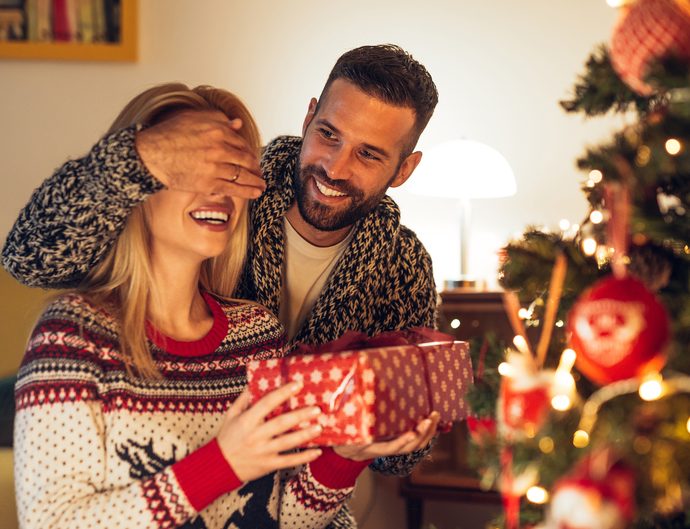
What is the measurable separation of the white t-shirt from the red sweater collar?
1.19 ft

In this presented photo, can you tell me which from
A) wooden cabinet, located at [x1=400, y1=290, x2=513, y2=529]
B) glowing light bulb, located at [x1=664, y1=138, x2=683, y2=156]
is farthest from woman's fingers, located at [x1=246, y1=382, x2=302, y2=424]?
wooden cabinet, located at [x1=400, y1=290, x2=513, y2=529]

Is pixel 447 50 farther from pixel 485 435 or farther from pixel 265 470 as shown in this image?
pixel 485 435

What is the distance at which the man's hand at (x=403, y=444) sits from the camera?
1.30m

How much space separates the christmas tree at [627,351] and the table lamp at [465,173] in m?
→ 2.01

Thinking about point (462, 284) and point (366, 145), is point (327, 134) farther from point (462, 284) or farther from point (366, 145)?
point (462, 284)

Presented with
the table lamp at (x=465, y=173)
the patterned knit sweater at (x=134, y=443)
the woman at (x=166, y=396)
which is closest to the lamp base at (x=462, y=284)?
the table lamp at (x=465, y=173)

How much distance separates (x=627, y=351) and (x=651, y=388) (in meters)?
0.05

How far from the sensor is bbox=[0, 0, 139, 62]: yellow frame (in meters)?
3.31

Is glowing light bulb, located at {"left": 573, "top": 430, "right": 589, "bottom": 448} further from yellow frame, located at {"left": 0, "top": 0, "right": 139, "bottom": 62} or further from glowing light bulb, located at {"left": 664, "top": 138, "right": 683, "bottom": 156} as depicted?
yellow frame, located at {"left": 0, "top": 0, "right": 139, "bottom": 62}

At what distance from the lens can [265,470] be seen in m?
1.29

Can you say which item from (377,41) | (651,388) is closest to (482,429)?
(651,388)

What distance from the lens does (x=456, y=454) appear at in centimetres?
304

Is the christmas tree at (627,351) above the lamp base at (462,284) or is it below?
above

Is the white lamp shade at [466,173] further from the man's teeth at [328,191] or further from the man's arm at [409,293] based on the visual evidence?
the man's teeth at [328,191]
